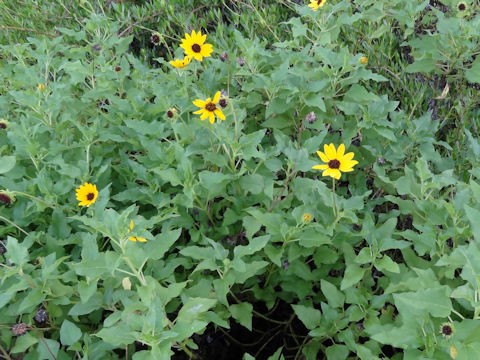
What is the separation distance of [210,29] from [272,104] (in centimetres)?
177

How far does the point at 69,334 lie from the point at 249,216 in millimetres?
622

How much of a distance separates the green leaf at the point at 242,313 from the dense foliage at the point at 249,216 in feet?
0.04

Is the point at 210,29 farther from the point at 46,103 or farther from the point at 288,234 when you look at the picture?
the point at 288,234

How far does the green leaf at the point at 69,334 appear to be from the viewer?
1254 millimetres

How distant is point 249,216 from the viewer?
1.46 meters

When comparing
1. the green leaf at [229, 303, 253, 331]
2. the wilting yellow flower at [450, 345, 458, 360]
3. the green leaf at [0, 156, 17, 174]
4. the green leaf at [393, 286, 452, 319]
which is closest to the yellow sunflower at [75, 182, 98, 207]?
the green leaf at [0, 156, 17, 174]

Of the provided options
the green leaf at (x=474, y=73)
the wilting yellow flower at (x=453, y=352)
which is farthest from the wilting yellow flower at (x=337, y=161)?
the green leaf at (x=474, y=73)

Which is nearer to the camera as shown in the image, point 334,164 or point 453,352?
point 453,352

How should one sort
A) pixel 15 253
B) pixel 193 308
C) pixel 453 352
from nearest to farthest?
pixel 453 352
pixel 193 308
pixel 15 253

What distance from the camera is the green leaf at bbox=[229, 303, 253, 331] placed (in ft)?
4.48

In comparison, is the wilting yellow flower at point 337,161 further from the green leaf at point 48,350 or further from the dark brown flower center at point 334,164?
the green leaf at point 48,350

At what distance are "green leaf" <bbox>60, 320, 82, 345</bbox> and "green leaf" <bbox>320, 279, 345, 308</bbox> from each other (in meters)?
0.70

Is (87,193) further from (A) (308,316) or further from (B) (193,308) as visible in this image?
(A) (308,316)

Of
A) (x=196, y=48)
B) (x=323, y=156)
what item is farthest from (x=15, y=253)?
(x=196, y=48)
